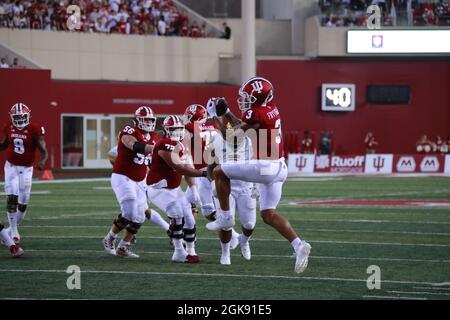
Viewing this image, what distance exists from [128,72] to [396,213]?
22.0 metres

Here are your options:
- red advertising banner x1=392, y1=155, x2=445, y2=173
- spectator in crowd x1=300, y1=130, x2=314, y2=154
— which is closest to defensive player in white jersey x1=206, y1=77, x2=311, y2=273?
red advertising banner x1=392, y1=155, x2=445, y2=173

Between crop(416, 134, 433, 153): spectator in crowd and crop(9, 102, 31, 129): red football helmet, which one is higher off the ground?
crop(9, 102, 31, 129): red football helmet

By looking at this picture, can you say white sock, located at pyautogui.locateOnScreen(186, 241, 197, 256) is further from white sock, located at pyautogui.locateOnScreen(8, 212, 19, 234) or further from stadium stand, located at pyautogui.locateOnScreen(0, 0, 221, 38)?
stadium stand, located at pyautogui.locateOnScreen(0, 0, 221, 38)

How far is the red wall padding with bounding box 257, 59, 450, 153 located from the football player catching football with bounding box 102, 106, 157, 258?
94.1ft

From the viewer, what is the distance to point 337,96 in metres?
42.2

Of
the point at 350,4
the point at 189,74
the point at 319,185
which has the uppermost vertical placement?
the point at 350,4

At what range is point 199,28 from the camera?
4141 cm

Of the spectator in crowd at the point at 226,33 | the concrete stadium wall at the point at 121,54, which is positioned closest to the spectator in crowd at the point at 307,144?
the concrete stadium wall at the point at 121,54

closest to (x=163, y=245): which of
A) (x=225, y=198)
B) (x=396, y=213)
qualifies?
(x=225, y=198)

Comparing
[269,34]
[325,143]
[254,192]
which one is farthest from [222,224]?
[269,34]

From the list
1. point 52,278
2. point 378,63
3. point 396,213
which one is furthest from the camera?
point 378,63

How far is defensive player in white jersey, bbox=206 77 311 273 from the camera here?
36.3ft

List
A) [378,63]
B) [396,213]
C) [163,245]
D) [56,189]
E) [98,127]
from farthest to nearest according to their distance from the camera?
[378,63], [98,127], [56,189], [396,213], [163,245]

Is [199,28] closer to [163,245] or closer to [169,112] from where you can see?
[169,112]
